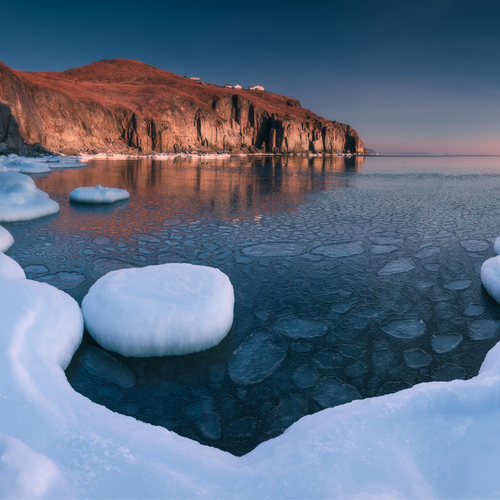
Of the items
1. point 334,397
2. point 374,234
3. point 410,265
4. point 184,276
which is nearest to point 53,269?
point 184,276

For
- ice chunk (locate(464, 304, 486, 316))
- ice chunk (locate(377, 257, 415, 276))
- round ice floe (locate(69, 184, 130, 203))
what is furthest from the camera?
round ice floe (locate(69, 184, 130, 203))

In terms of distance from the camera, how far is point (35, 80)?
36.7 meters

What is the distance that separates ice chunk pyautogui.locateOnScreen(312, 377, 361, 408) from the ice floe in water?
8.75 ft

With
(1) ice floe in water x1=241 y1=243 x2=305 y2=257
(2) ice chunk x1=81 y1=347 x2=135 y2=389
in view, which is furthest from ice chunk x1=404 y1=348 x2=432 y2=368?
(1) ice floe in water x1=241 y1=243 x2=305 y2=257

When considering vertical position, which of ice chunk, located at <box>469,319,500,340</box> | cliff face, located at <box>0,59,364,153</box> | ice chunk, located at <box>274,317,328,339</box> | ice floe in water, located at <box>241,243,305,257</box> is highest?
cliff face, located at <box>0,59,364,153</box>

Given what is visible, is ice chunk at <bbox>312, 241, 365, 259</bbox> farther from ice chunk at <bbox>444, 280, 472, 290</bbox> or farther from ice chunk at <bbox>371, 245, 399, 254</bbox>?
ice chunk at <bbox>444, 280, 472, 290</bbox>

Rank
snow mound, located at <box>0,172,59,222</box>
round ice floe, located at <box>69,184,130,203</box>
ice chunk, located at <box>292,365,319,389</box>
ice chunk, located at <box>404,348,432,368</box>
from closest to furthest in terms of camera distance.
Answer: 1. ice chunk, located at <box>292,365,319,389</box>
2. ice chunk, located at <box>404,348,432,368</box>
3. snow mound, located at <box>0,172,59,222</box>
4. round ice floe, located at <box>69,184,130,203</box>

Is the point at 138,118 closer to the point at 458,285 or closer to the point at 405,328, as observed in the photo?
the point at 458,285

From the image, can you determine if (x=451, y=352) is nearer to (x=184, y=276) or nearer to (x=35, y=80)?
(x=184, y=276)

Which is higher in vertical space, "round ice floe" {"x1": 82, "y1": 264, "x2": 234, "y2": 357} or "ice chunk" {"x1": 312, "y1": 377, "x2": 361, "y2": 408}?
"round ice floe" {"x1": 82, "y1": 264, "x2": 234, "y2": 357}

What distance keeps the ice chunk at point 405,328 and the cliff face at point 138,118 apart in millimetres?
25514

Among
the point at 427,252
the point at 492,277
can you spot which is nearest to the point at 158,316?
the point at 492,277

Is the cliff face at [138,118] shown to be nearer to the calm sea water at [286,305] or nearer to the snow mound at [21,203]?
the snow mound at [21,203]

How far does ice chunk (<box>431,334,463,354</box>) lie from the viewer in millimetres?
2672
